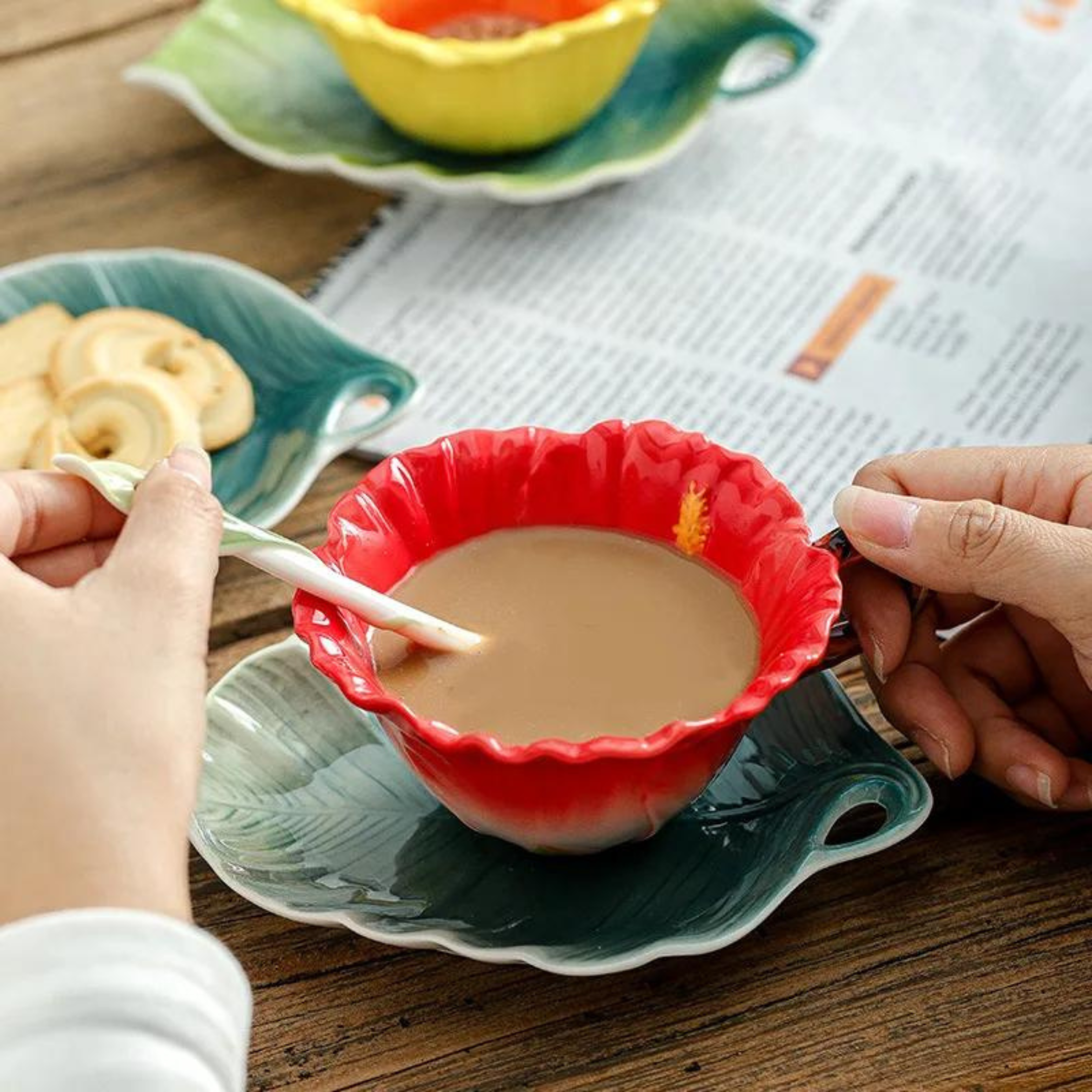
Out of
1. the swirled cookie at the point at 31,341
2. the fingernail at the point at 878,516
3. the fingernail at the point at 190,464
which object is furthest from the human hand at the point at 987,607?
the swirled cookie at the point at 31,341

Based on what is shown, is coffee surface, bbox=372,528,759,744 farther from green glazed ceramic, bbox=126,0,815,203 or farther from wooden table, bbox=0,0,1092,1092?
green glazed ceramic, bbox=126,0,815,203

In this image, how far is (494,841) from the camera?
767 mm

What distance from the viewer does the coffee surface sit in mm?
716

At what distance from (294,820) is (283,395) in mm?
366

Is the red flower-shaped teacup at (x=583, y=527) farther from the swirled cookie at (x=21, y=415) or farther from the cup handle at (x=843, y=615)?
the swirled cookie at (x=21, y=415)

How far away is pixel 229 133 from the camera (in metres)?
1.25

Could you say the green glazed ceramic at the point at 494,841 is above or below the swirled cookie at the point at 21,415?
above

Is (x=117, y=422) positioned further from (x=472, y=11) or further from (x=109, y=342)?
(x=472, y=11)

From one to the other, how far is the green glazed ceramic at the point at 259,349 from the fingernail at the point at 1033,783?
1.41 ft

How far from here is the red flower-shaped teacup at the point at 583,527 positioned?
0.67 meters

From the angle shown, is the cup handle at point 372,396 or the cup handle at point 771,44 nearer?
the cup handle at point 372,396

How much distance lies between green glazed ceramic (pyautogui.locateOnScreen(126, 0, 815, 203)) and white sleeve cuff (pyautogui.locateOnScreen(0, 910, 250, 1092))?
733 mm

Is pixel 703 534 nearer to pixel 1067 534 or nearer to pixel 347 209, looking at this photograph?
pixel 1067 534

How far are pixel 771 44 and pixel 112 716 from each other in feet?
2.95
